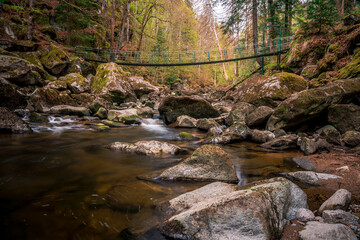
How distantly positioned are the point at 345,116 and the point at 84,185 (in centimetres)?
637

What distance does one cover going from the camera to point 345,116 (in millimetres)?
5262

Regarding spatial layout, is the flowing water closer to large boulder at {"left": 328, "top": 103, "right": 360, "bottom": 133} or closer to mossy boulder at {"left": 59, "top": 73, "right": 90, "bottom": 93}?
large boulder at {"left": 328, "top": 103, "right": 360, "bottom": 133}

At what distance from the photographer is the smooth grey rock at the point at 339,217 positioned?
1.70m

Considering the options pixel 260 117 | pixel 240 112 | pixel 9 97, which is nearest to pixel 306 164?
pixel 260 117

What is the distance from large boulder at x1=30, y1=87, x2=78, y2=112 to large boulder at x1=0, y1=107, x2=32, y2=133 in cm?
Answer: 426

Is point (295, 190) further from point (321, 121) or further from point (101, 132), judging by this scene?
point (101, 132)

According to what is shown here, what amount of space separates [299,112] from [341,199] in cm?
422

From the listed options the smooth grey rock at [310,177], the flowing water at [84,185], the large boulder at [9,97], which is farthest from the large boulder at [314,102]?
the large boulder at [9,97]

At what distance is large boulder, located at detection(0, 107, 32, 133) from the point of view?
5.64 meters

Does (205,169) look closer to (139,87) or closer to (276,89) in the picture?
(276,89)

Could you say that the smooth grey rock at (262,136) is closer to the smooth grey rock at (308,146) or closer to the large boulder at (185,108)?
the smooth grey rock at (308,146)

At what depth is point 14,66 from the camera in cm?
1027

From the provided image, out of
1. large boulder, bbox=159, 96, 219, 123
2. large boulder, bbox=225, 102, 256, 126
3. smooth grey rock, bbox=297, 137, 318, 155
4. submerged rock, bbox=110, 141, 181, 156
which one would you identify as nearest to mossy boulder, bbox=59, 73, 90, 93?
large boulder, bbox=159, 96, 219, 123

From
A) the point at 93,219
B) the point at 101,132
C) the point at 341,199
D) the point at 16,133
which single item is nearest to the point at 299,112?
the point at 341,199
